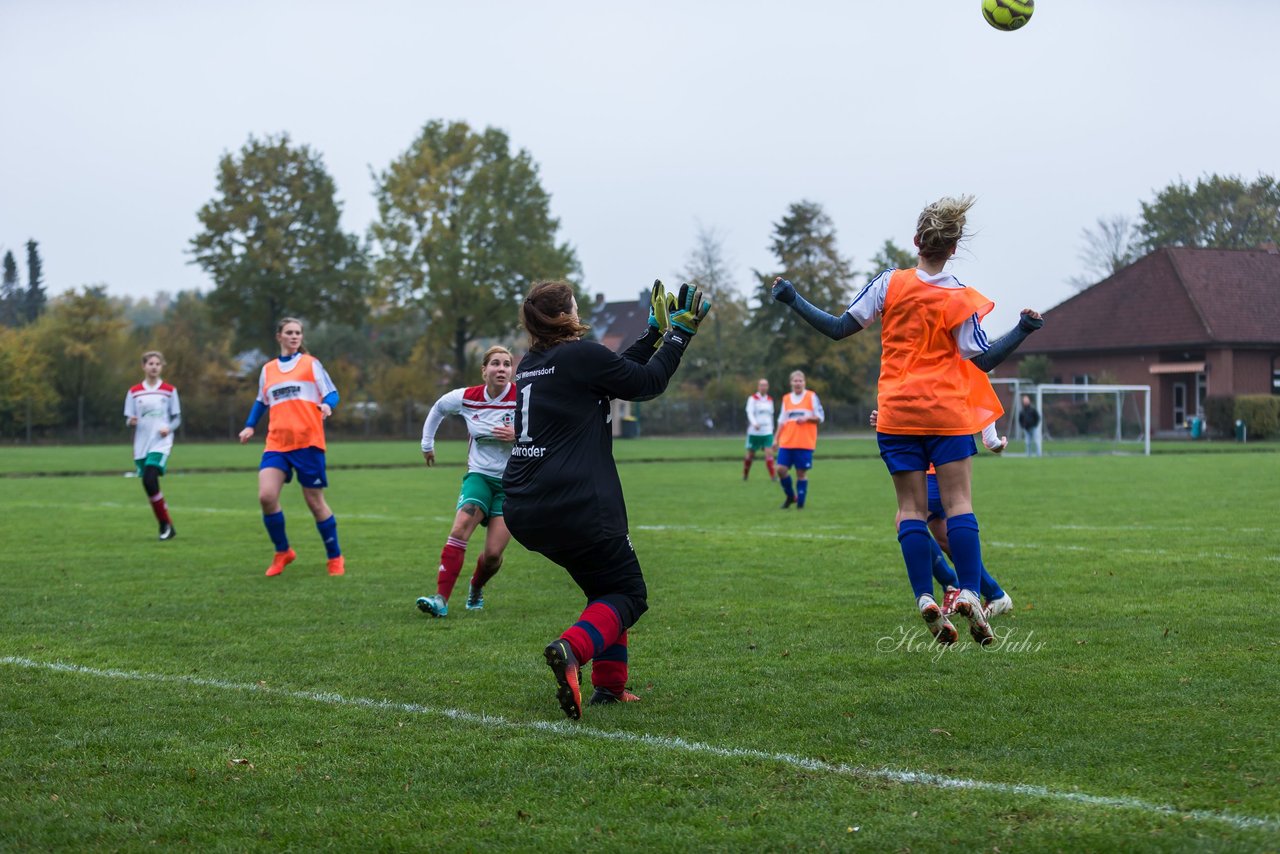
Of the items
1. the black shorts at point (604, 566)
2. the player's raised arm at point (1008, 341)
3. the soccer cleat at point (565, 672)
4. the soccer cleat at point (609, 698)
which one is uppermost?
the player's raised arm at point (1008, 341)

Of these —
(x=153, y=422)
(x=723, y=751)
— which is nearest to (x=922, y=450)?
(x=723, y=751)

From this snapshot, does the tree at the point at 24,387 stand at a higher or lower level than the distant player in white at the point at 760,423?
higher

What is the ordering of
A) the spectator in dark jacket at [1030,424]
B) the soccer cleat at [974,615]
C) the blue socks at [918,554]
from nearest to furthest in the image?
the soccer cleat at [974,615]
the blue socks at [918,554]
the spectator in dark jacket at [1030,424]

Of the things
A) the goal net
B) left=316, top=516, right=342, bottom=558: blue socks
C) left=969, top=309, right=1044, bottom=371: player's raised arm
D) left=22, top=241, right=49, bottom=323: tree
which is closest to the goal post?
the goal net

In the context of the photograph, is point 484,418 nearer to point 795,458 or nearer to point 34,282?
point 795,458

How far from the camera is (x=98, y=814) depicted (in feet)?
14.1

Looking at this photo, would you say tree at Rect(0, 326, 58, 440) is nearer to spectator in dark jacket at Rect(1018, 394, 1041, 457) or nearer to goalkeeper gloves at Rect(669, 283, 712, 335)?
spectator in dark jacket at Rect(1018, 394, 1041, 457)

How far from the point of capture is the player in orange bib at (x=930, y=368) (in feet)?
20.5

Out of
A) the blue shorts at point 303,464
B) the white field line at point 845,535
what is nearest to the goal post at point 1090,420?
the white field line at point 845,535

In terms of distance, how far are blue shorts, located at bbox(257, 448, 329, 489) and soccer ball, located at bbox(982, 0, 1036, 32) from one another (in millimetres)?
6452

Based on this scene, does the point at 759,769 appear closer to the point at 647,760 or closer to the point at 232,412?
the point at 647,760

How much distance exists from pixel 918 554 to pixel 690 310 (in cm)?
169

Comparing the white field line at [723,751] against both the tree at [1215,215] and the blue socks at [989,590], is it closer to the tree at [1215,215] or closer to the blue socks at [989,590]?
the blue socks at [989,590]

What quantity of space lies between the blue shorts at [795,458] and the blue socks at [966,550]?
39.6ft
